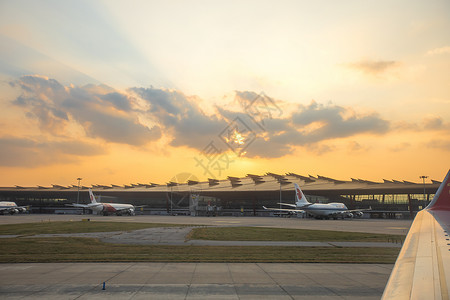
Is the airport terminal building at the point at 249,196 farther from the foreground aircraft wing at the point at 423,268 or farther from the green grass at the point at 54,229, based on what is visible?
the foreground aircraft wing at the point at 423,268

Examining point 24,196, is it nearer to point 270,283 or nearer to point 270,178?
point 270,178

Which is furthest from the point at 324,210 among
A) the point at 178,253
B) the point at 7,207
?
the point at 7,207

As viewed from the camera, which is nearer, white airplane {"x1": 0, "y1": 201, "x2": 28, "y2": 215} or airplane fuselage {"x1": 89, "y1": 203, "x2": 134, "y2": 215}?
airplane fuselage {"x1": 89, "y1": 203, "x2": 134, "y2": 215}

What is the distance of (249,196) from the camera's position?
136 metres

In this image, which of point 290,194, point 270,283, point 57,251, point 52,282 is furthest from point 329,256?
point 290,194

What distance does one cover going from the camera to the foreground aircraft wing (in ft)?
11.2

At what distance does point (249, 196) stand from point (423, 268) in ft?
438

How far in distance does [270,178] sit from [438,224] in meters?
142

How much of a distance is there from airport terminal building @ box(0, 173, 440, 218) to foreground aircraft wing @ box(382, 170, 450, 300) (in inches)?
4195

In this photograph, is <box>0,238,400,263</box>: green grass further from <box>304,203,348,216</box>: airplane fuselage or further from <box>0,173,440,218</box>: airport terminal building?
<box>0,173,440,218</box>: airport terminal building

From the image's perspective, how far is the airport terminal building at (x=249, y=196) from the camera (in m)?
111

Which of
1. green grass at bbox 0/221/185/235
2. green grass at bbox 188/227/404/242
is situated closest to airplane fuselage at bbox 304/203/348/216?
green grass at bbox 188/227/404/242

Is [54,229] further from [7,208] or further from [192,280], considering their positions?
[7,208]

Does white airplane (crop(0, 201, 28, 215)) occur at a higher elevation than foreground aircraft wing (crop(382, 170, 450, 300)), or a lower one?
lower
